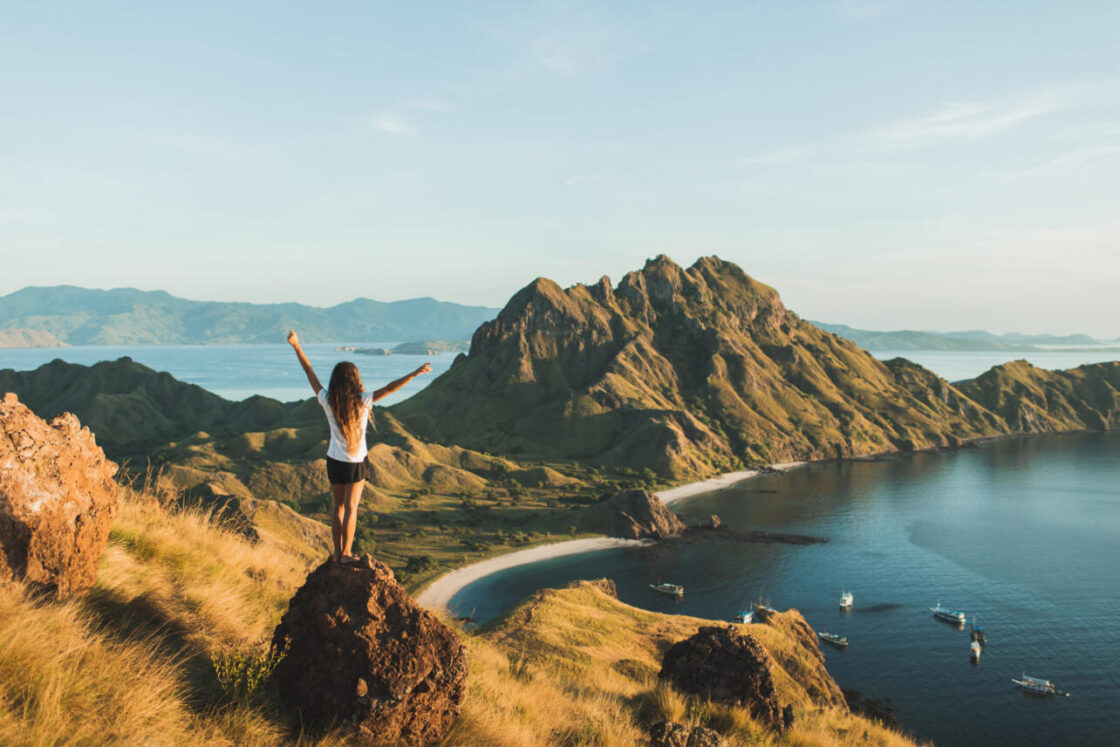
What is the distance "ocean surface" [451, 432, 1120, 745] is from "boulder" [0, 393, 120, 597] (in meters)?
61.8

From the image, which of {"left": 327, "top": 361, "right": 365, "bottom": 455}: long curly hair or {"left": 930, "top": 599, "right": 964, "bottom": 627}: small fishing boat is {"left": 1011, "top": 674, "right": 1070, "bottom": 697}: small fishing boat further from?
{"left": 327, "top": 361, "right": 365, "bottom": 455}: long curly hair

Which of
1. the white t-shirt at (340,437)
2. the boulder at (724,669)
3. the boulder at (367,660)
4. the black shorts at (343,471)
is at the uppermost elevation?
the white t-shirt at (340,437)

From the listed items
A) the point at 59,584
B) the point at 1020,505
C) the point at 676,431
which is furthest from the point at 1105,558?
the point at 59,584

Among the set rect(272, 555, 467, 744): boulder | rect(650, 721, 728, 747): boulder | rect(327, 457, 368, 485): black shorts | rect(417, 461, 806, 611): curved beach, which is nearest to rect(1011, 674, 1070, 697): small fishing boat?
rect(417, 461, 806, 611): curved beach

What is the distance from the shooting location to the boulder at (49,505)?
8125 millimetres

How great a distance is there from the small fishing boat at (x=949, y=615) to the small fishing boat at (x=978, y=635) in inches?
57.8

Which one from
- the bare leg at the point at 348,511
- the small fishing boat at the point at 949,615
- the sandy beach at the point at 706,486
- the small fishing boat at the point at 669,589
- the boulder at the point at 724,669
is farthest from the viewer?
the sandy beach at the point at 706,486

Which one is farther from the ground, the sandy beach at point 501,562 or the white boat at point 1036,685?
the white boat at point 1036,685

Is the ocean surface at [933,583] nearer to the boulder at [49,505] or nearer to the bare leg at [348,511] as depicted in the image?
the bare leg at [348,511]

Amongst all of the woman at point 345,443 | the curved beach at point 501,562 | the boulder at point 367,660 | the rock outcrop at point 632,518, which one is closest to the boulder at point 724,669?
the boulder at point 367,660

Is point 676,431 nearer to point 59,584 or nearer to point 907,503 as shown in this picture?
point 907,503

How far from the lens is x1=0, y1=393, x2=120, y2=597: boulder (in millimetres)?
8125

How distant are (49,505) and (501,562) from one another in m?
91.9

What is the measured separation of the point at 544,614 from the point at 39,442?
4322 cm
